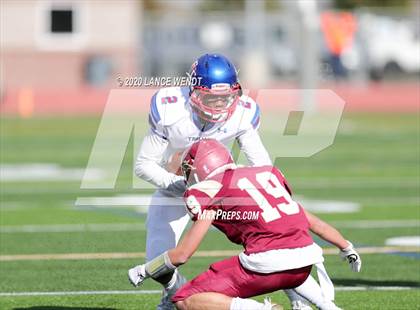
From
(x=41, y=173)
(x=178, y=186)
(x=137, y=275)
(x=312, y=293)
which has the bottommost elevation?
(x=41, y=173)

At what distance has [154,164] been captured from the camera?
606 cm

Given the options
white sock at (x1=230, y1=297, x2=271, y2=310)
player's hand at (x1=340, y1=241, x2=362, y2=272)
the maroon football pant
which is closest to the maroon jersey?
the maroon football pant

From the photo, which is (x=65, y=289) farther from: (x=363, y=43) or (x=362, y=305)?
(x=363, y=43)

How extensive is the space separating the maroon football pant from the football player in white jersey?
750mm

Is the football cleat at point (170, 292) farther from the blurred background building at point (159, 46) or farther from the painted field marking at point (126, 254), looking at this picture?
the blurred background building at point (159, 46)

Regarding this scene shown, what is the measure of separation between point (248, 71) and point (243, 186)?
28.6 meters

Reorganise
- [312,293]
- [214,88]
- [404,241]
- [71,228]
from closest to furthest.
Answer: [312,293] < [214,88] < [404,241] < [71,228]

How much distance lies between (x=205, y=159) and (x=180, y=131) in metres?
A: 0.99

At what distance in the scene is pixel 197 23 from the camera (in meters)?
38.1

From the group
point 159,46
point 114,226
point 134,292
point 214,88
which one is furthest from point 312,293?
point 159,46

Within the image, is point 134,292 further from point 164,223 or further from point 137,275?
point 137,275

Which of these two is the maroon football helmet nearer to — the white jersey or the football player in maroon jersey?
the football player in maroon jersey

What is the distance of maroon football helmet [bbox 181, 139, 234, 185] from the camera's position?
5.11 metres

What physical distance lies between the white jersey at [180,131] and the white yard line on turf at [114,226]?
3.87 meters
